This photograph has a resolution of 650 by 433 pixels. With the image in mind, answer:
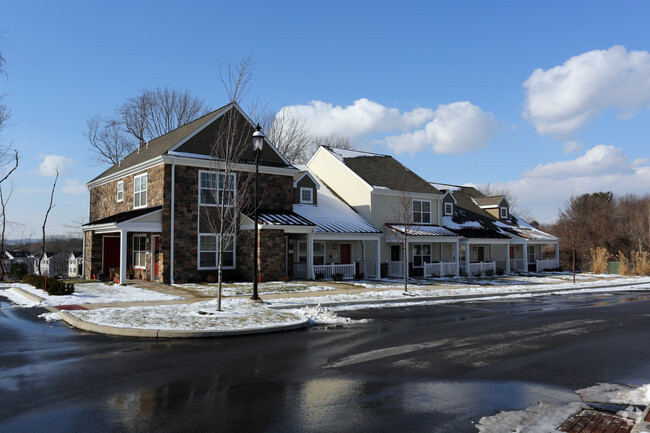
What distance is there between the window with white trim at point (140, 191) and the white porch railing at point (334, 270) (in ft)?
32.3

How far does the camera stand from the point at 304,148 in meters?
54.8

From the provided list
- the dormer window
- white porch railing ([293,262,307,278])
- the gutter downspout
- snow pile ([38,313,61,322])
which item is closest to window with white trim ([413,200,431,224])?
the dormer window

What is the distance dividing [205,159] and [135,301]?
970 cm

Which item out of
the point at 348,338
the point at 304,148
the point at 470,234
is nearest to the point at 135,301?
the point at 348,338

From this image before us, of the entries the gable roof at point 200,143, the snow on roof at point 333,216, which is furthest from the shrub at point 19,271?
the snow on roof at point 333,216

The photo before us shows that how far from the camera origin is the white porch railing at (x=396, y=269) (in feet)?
105

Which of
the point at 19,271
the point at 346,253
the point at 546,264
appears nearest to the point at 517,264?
the point at 546,264

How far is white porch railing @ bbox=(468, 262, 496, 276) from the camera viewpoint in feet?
117

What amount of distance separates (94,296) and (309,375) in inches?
515

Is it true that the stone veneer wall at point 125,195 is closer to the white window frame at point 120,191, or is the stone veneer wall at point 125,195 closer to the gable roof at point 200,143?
the white window frame at point 120,191

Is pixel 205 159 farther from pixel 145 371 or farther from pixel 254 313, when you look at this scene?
pixel 145 371

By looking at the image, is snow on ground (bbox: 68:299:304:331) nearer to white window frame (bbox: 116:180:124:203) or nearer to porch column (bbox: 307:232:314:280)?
porch column (bbox: 307:232:314:280)

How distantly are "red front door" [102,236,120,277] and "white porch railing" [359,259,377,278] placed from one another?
1433 centimetres

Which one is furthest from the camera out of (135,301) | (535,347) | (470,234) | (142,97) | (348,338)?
(142,97)
